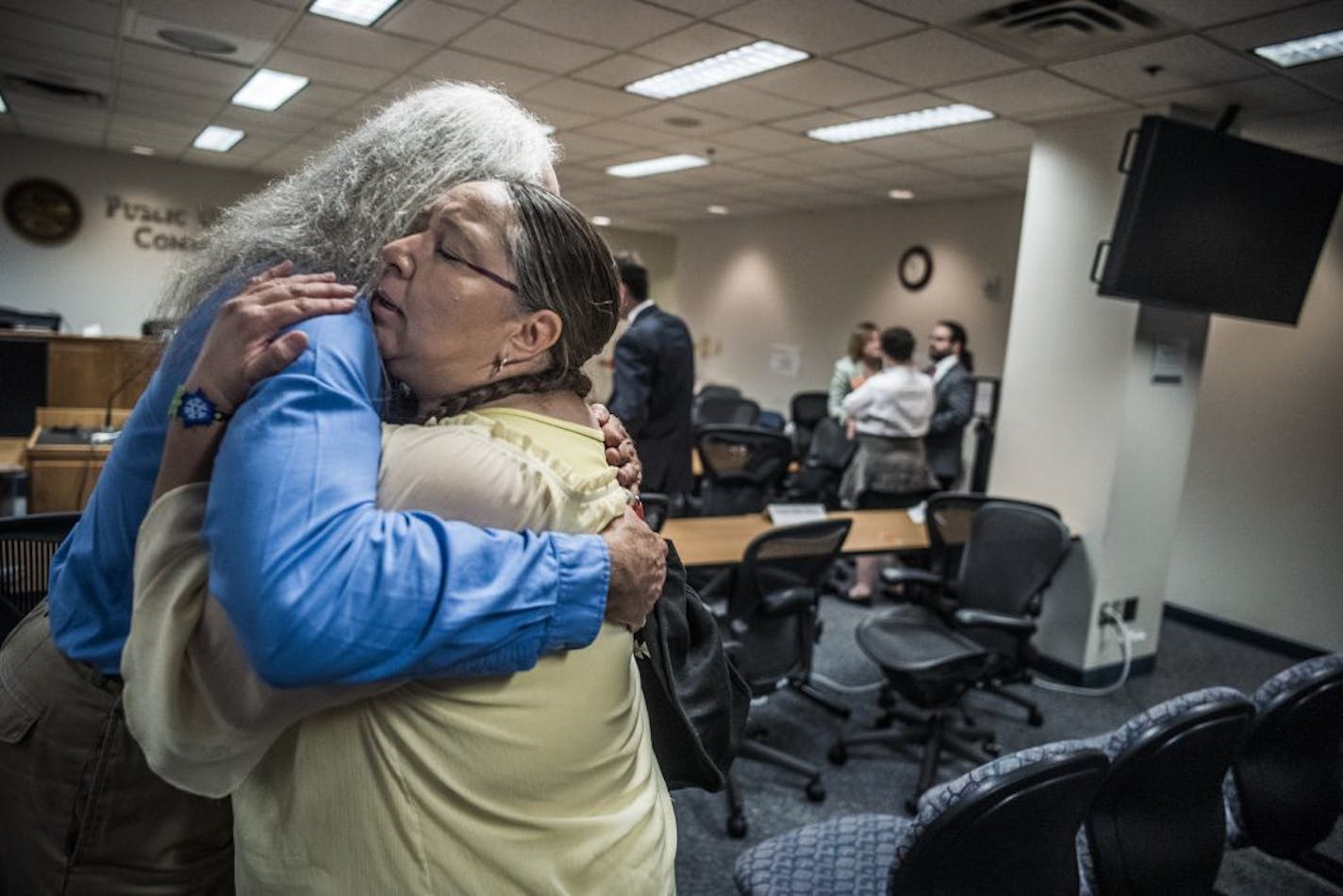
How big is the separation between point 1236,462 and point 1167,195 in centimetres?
248

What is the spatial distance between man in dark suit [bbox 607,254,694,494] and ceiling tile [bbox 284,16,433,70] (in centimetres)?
143

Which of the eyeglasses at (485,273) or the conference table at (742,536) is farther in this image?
the conference table at (742,536)

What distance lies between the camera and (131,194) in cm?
859

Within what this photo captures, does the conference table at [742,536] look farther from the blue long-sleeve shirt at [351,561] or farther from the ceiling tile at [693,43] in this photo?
the blue long-sleeve shirt at [351,561]

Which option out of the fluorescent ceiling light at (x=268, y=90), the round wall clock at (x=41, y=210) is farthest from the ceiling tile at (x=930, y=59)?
the round wall clock at (x=41, y=210)

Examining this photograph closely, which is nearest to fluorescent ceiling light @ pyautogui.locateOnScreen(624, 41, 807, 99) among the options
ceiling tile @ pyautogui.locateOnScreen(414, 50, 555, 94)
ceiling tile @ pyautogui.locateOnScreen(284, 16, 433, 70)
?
ceiling tile @ pyautogui.locateOnScreen(414, 50, 555, 94)

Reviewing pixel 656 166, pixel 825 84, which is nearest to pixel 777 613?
pixel 825 84

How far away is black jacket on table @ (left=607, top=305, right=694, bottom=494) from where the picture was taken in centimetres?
385

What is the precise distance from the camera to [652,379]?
3916 mm

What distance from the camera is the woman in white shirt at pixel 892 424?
193 inches

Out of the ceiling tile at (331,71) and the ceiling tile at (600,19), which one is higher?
the ceiling tile at (331,71)

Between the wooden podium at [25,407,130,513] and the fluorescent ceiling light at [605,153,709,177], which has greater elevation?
the fluorescent ceiling light at [605,153,709,177]

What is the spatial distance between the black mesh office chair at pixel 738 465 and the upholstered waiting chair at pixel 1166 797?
302 centimetres

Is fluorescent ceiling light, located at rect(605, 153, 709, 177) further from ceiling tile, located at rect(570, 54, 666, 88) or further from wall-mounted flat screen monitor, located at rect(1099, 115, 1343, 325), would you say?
wall-mounted flat screen monitor, located at rect(1099, 115, 1343, 325)
